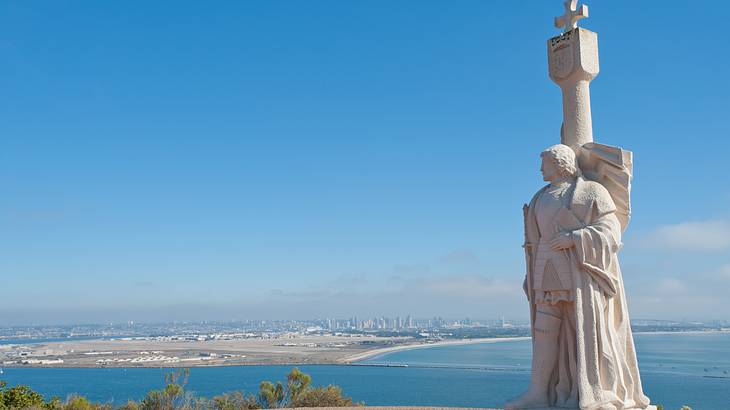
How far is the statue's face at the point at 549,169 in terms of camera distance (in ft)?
25.7

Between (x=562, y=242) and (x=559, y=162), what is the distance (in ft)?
3.16

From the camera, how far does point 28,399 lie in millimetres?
17656

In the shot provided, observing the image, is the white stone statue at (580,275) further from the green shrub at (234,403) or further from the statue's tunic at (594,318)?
the green shrub at (234,403)

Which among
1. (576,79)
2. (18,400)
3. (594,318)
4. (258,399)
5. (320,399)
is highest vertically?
(576,79)

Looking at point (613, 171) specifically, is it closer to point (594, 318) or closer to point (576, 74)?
point (576, 74)

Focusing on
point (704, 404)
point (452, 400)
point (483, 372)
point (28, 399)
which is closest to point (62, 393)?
point (452, 400)

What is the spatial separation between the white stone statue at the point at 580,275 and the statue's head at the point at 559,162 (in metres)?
0.01

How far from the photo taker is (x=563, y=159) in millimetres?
7793

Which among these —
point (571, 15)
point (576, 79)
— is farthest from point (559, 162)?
point (571, 15)

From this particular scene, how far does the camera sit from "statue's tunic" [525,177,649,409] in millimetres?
7254

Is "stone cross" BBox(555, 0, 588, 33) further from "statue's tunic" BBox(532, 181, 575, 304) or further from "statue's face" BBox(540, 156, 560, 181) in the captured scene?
"statue's tunic" BBox(532, 181, 575, 304)

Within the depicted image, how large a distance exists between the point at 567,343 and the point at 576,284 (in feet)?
2.49

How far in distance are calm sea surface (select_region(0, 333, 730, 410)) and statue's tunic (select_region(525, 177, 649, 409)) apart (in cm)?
3910

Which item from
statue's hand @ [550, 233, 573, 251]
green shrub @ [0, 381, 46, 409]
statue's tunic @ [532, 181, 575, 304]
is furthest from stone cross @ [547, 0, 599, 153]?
green shrub @ [0, 381, 46, 409]
